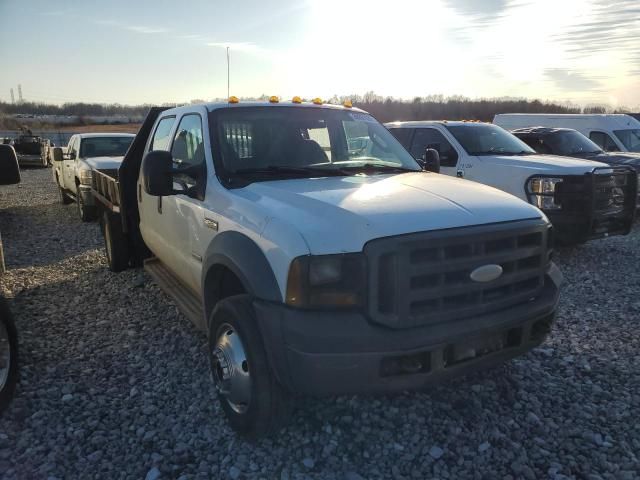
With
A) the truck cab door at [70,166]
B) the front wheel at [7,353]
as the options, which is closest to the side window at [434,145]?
the front wheel at [7,353]

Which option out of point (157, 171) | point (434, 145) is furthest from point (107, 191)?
point (434, 145)

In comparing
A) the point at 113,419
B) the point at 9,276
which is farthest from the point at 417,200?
the point at 9,276

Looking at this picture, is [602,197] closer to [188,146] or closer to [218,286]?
[188,146]

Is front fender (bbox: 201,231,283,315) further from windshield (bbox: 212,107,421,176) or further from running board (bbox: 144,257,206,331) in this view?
windshield (bbox: 212,107,421,176)

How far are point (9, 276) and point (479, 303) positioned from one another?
6.20 metres

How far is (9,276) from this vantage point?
6617mm

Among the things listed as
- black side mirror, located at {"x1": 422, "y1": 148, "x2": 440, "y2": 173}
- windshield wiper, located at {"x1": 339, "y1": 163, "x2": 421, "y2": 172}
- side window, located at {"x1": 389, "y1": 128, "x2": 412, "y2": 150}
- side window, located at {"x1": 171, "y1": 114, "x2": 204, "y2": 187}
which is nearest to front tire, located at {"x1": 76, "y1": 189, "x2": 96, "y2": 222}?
side window, located at {"x1": 389, "y1": 128, "x2": 412, "y2": 150}

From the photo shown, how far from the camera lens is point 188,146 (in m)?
4.17

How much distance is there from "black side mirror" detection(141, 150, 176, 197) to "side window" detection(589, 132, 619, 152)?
12173 mm

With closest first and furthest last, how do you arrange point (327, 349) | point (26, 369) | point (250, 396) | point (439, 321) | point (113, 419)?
point (327, 349) → point (439, 321) → point (250, 396) → point (113, 419) → point (26, 369)

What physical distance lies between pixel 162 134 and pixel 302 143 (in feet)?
5.42

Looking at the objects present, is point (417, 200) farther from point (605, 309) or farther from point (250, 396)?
point (605, 309)

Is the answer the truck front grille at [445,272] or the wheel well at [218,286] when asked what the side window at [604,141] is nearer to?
the truck front grille at [445,272]

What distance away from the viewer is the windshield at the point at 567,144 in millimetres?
9617
